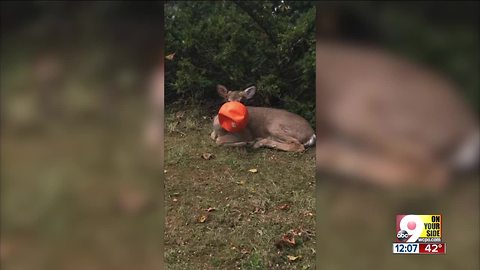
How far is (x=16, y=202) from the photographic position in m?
4.20

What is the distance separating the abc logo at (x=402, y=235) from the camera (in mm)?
4234

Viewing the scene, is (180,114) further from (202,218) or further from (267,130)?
(202,218)

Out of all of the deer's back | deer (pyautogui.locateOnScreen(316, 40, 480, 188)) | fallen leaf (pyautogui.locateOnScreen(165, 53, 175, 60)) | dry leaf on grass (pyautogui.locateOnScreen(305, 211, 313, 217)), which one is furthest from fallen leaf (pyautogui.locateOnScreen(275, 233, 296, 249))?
fallen leaf (pyautogui.locateOnScreen(165, 53, 175, 60))

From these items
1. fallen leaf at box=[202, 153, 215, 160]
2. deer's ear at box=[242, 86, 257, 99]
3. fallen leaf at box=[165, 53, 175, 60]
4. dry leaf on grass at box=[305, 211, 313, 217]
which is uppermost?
fallen leaf at box=[165, 53, 175, 60]

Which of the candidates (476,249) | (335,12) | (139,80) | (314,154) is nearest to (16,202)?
(139,80)

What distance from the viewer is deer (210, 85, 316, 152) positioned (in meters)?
4.26

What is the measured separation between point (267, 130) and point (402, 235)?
0.99 meters

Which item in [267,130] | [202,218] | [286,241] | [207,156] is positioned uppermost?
[267,130]

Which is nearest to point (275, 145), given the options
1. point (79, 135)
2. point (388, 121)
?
point (388, 121)

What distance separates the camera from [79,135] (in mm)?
4160

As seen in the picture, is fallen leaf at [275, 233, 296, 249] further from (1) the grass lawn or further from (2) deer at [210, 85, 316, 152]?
(2) deer at [210, 85, 316, 152]

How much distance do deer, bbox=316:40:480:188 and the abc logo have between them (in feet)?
0.92

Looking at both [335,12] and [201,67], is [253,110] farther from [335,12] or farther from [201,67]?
[335,12]

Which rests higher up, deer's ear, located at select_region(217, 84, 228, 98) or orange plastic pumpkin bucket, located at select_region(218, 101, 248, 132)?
deer's ear, located at select_region(217, 84, 228, 98)
